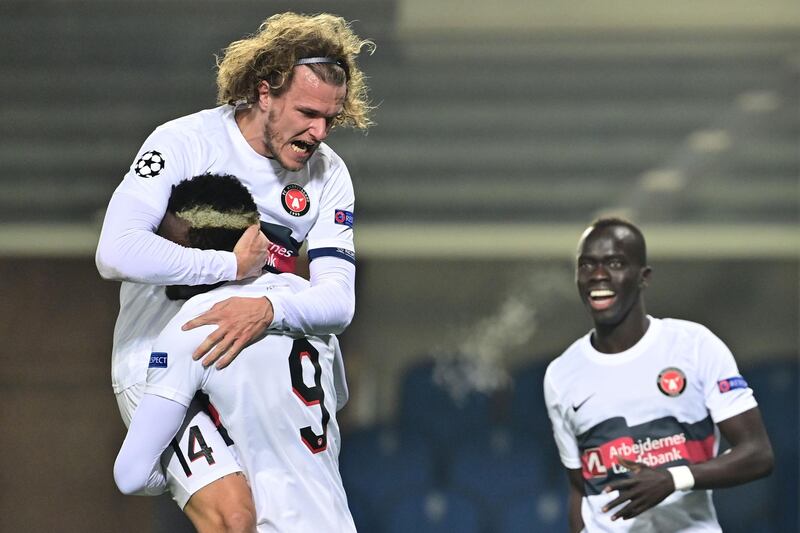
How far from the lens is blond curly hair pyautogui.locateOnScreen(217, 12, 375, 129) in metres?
2.48

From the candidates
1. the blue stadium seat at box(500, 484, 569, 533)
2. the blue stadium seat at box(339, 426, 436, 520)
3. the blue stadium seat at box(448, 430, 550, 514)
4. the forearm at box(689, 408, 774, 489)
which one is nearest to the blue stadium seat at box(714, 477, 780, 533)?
the blue stadium seat at box(500, 484, 569, 533)

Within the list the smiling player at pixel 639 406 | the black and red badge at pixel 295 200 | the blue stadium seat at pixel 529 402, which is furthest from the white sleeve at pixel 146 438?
the blue stadium seat at pixel 529 402

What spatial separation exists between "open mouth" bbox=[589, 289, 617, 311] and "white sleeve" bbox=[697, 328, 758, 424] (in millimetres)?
269

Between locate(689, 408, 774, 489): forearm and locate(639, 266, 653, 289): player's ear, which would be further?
locate(639, 266, 653, 289): player's ear

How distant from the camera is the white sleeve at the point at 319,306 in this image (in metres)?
2.29


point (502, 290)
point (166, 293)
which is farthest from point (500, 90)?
point (166, 293)

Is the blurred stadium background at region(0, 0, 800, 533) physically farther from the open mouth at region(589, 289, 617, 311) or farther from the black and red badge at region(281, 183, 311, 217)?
the black and red badge at region(281, 183, 311, 217)

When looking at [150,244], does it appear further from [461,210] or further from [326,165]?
[461,210]

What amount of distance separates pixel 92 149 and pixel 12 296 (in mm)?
834

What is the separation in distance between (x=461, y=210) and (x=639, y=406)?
124 inches

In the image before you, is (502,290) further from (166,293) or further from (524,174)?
(166,293)

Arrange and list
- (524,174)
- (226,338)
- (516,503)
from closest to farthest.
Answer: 1. (226,338)
2. (516,503)
3. (524,174)

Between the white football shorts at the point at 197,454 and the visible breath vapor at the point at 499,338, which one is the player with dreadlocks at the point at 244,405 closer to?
the white football shorts at the point at 197,454

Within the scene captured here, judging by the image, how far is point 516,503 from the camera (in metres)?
5.69
